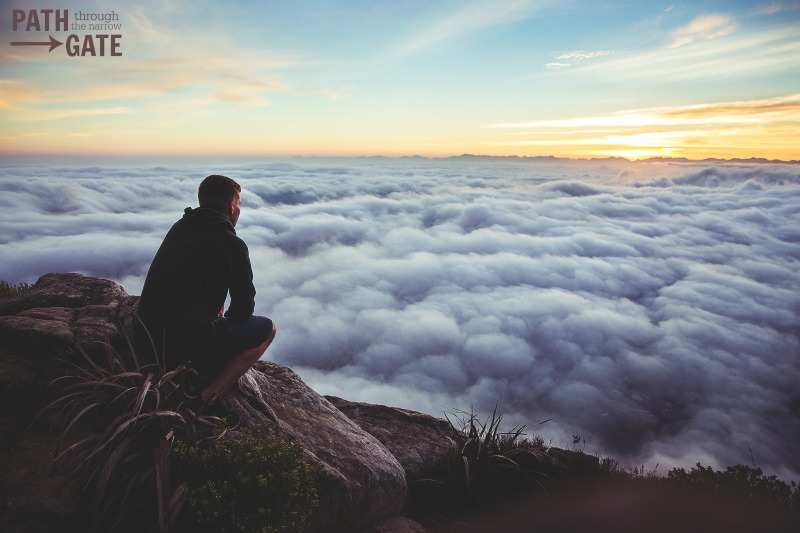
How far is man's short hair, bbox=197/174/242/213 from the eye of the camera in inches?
140

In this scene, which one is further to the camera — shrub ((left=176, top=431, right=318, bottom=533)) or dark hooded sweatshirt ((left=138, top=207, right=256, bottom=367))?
dark hooded sweatshirt ((left=138, top=207, right=256, bottom=367))

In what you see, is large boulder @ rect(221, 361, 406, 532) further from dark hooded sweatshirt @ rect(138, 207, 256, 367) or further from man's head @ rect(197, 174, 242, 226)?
man's head @ rect(197, 174, 242, 226)

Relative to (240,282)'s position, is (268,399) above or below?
below

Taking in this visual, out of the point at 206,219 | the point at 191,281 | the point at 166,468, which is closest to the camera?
the point at 166,468

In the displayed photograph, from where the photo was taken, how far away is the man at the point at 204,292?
10.8ft

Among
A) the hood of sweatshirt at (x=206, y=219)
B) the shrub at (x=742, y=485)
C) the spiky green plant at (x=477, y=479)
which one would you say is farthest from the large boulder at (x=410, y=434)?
the hood of sweatshirt at (x=206, y=219)

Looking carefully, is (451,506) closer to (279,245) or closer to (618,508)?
(618,508)

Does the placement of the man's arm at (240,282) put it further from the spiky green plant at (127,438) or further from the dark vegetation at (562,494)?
the dark vegetation at (562,494)

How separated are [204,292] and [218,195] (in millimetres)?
868

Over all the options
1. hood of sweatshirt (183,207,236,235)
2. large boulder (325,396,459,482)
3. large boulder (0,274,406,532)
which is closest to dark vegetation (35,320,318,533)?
large boulder (0,274,406,532)

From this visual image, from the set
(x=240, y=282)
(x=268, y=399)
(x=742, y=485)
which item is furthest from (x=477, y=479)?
(x=240, y=282)

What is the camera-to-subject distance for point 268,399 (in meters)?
4.62

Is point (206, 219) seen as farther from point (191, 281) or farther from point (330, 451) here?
point (330, 451)

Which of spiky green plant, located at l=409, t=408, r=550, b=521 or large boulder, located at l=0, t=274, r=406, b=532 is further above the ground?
large boulder, located at l=0, t=274, r=406, b=532
